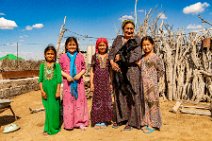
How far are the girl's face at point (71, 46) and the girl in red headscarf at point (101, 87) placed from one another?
40cm

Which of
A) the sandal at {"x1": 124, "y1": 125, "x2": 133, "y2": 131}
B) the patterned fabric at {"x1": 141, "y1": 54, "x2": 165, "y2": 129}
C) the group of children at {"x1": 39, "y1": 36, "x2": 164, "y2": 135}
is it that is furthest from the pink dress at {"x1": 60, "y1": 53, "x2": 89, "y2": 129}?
the patterned fabric at {"x1": 141, "y1": 54, "x2": 165, "y2": 129}

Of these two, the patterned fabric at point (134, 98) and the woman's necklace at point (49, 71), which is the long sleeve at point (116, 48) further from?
the woman's necklace at point (49, 71)

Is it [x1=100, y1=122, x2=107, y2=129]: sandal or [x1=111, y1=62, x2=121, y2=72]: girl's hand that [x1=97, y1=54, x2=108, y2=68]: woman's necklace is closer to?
[x1=111, y1=62, x2=121, y2=72]: girl's hand

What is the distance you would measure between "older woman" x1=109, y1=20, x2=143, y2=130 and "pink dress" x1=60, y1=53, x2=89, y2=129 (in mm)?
654

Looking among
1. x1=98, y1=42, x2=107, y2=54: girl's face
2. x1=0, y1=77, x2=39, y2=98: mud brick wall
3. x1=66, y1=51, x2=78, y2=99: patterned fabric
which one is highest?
x1=98, y1=42, x2=107, y2=54: girl's face

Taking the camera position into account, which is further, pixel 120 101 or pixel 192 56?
pixel 192 56

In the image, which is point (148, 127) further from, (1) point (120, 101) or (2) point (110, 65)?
(2) point (110, 65)

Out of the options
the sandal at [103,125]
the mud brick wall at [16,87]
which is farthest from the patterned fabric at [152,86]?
the mud brick wall at [16,87]

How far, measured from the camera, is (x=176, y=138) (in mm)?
4156

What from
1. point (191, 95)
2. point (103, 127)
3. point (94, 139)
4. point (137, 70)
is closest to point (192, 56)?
point (191, 95)

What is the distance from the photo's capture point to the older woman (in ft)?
14.6

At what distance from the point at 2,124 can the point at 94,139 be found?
9.24 feet

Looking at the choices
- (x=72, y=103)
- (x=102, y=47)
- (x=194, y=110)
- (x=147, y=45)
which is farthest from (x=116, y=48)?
(x=194, y=110)

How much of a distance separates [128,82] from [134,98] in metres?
0.31
